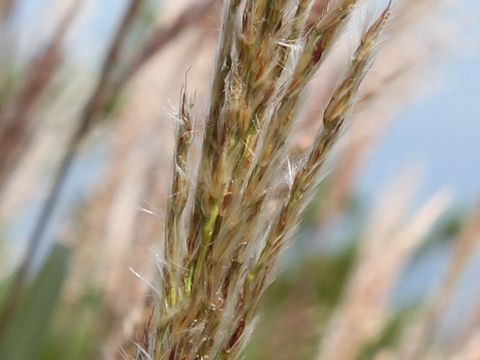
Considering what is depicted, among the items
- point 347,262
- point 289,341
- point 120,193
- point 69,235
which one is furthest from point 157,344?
point 347,262

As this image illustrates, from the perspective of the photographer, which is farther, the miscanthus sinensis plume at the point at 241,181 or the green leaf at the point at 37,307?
the green leaf at the point at 37,307

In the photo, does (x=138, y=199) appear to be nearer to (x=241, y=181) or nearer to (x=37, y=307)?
(x=37, y=307)

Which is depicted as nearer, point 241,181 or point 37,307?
point 241,181

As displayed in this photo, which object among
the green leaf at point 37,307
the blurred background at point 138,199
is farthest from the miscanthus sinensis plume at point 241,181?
the green leaf at point 37,307

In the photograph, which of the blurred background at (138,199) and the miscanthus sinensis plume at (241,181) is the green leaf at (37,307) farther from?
the miscanthus sinensis plume at (241,181)

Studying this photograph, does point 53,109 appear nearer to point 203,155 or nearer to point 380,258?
point 380,258

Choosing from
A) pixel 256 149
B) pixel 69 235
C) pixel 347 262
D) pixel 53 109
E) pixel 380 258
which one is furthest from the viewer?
pixel 347 262

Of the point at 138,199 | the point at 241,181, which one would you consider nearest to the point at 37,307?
the point at 138,199
